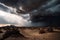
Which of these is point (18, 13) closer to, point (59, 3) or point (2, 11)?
point (2, 11)

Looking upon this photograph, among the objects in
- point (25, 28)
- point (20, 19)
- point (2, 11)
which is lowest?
point (25, 28)

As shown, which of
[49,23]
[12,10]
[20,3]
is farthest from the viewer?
[49,23]

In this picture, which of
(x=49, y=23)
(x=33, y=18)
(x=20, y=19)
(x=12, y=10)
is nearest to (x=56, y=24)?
(x=49, y=23)

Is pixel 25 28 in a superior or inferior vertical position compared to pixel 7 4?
inferior

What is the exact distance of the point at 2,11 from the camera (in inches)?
851

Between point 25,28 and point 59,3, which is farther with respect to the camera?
point 25,28

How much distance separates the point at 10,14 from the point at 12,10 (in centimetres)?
106

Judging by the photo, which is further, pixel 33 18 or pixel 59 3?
pixel 33 18

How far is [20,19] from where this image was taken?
2173cm

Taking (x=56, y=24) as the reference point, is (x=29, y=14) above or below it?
above

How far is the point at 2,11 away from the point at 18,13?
103 inches

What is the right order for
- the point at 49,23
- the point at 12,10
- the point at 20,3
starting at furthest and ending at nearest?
the point at 49,23 < the point at 12,10 < the point at 20,3

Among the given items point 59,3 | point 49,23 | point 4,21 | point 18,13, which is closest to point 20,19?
point 18,13

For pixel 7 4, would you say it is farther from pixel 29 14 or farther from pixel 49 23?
pixel 49 23
